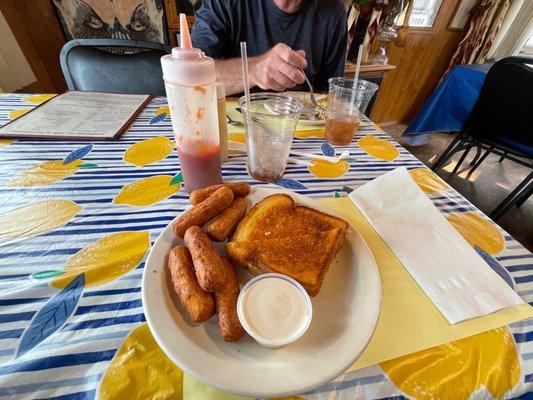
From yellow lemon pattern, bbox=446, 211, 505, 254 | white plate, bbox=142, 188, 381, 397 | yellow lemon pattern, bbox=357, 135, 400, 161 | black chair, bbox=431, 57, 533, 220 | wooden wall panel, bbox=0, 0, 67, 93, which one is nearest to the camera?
white plate, bbox=142, 188, 381, 397

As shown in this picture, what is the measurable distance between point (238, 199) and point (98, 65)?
107cm

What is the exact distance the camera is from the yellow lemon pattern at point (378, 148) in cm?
72

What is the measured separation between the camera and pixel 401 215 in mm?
498

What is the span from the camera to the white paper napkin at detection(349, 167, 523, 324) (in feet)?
1.18

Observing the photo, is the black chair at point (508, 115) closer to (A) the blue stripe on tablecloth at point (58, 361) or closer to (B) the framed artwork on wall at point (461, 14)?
(B) the framed artwork on wall at point (461, 14)

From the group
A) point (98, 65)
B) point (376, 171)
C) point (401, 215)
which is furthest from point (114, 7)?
point (401, 215)

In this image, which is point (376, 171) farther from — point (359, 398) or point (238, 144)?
point (359, 398)

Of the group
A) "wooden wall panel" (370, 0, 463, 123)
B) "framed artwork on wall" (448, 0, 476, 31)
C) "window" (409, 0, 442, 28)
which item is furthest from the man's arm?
"framed artwork on wall" (448, 0, 476, 31)

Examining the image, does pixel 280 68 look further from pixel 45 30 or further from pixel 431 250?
pixel 45 30

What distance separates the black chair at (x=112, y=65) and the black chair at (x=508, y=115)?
5.73ft

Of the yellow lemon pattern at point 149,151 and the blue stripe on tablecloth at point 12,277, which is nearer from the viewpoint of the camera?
the blue stripe on tablecloth at point 12,277

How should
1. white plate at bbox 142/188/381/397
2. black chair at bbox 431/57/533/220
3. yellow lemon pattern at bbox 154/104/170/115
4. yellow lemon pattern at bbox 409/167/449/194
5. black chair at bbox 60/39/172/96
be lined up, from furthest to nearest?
black chair at bbox 431/57/533/220 < black chair at bbox 60/39/172/96 < yellow lemon pattern at bbox 154/104/170/115 < yellow lemon pattern at bbox 409/167/449/194 < white plate at bbox 142/188/381/397

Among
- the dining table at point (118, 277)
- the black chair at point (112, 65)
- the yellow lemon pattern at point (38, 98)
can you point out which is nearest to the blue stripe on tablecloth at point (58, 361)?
the dining table at point (118, 277)

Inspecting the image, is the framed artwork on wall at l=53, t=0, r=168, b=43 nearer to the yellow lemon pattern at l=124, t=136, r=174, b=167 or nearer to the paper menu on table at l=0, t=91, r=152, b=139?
the paper menu on table at l=0, t=91, r=152, b=139
